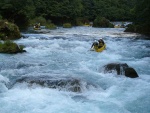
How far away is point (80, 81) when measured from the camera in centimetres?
991

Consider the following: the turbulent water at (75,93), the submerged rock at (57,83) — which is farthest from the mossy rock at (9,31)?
the submerged rock at (57,83)

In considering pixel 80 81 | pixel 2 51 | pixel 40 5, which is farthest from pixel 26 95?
pixel 40 5

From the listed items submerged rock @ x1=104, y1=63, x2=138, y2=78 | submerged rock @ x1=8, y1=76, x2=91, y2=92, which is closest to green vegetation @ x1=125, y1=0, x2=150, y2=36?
submerged rock @ x1=104, y1=63, x2=138, y2=78

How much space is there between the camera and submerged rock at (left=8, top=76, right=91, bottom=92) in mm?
9594

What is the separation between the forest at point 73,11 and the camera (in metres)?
32.3

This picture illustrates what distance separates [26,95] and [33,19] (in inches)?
1508

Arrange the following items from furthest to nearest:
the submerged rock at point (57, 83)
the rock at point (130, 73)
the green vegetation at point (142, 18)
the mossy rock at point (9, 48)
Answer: the green vegetation at point (142, 18), the mossy rock at point (9, 48), the rock at point (130, 73), the submerged rock at point (57, 83)

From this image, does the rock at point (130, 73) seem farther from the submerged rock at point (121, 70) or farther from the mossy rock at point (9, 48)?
the mossy rock at point (9, 48)

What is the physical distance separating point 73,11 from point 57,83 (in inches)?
1836

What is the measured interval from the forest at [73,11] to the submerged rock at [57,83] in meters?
21.8

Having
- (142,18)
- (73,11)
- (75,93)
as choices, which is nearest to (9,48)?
(75,93)

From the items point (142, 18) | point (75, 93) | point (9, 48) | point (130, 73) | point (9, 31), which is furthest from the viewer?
point (142, 18)

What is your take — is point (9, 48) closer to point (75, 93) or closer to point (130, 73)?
point (130, 73)

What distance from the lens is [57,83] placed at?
32.0ft
